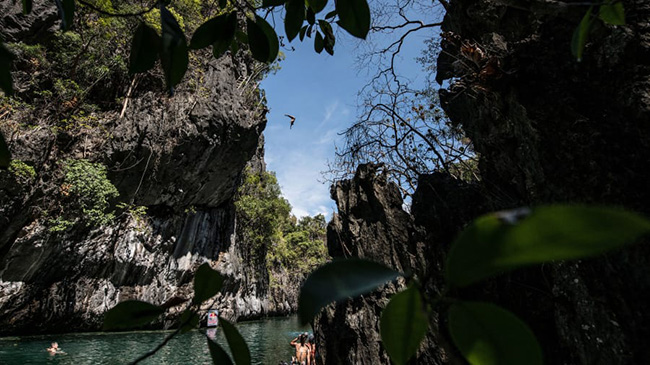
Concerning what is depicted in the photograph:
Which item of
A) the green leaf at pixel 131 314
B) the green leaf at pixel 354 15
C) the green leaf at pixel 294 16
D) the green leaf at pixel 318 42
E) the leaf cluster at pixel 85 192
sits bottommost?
the green leaf at pixel 131 314

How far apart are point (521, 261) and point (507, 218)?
21 mm

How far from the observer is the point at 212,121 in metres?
10.9

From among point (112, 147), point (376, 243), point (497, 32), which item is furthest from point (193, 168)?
point (497, 32)

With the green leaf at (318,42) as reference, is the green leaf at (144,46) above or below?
below

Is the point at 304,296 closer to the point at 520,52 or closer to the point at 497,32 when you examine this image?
the point at 520,52

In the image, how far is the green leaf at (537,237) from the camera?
4.9 inches

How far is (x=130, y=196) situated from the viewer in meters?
10.5

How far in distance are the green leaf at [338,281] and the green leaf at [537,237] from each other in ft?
0.16

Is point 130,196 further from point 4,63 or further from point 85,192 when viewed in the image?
point 4,63

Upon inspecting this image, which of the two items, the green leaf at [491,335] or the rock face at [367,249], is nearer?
the green leaf at [491,335]

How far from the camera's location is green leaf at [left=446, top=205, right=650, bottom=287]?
0.12 meters

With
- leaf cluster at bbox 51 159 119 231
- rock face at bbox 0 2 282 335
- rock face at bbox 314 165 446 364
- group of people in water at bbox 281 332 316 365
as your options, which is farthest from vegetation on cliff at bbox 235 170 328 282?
rock face at bbox 314 165 446 364

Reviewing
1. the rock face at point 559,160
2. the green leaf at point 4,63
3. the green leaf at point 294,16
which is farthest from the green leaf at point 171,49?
the rock face at point 559,160

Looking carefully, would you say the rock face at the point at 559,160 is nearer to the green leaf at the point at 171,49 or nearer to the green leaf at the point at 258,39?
the green leaf at the point at 258,39
